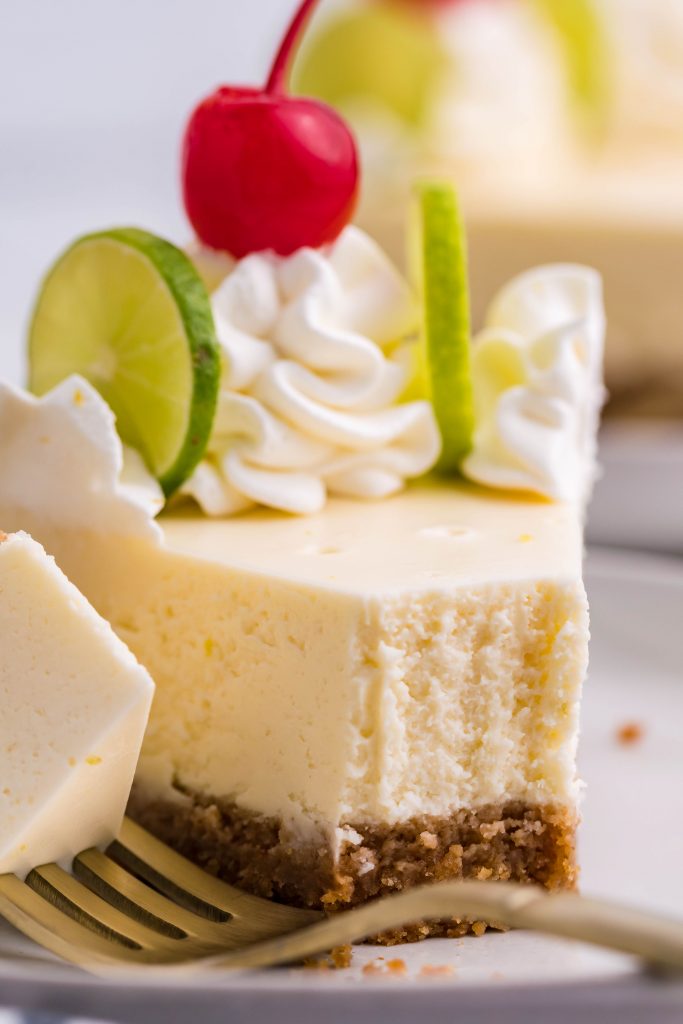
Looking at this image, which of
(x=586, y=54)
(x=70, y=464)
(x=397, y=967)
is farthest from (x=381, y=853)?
(x=586, y=54)

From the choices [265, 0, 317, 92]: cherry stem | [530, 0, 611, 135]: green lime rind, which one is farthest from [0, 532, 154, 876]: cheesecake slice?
[530, 0, 611, 135]: green lime rind

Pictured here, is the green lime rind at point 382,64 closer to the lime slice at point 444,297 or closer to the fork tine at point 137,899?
the lime slice at point 444,297

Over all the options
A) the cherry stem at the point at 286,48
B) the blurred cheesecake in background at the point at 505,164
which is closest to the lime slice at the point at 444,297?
the cherry stem at the point at 286,48

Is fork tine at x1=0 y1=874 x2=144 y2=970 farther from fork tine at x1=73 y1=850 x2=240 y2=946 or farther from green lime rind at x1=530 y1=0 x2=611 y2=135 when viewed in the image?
green lime rind at x1=530 y1=0 x2=611 y2=135

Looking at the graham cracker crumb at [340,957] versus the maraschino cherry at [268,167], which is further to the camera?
the maraschino cherry at [268,167]

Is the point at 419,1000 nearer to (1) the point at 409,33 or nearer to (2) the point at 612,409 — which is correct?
(2) the point at 612,409

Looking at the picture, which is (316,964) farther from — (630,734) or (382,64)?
(382,64)
